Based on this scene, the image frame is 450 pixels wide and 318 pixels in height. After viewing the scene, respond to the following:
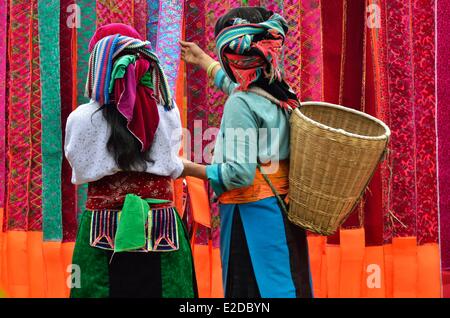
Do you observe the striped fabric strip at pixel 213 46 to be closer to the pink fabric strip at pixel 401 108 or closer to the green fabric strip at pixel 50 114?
the green fabric strip at pixel 50 114

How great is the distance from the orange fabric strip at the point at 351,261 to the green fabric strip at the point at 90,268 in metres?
1.54

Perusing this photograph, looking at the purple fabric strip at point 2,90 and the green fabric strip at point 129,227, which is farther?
the purple fabric strip at point 2,90

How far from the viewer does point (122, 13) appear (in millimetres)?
3576

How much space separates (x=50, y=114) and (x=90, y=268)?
136cm

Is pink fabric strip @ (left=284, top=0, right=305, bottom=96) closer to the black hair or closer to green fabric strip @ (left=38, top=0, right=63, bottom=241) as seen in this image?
green fabric strip @ (left=38, top=0, right=63, bottom=241)

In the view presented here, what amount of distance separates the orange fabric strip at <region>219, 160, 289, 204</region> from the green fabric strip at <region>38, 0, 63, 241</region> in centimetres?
140

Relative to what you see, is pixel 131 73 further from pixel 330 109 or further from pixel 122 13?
pixel 122 13

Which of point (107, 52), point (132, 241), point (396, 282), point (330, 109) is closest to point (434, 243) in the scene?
point (396, 282)

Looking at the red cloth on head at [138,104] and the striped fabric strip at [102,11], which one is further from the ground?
the striped fabric strip at [102,11]

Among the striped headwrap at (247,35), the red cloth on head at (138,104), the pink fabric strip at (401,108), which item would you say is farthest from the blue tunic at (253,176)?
the pink fabric strip at (401,108)

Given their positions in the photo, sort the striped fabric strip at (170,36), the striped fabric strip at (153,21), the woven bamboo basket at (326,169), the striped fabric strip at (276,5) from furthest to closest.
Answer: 1. the striped fabric strip at (153,21)
2. the striped fabric strip at (276,5)
3. the striped fabric strip at (170,36)
4. the woven bamboo basket at (326,169)

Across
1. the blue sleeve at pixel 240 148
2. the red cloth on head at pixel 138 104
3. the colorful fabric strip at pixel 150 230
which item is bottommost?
the colorful fabric strip at pixel 150 230

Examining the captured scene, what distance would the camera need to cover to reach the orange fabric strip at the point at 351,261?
11.7 feet
